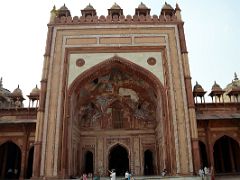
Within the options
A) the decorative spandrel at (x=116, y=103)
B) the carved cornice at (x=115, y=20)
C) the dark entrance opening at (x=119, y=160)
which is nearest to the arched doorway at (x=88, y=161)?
the dark entrance opening at (x=119, y=160)

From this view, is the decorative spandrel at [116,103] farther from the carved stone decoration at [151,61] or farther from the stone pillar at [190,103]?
the stone pillar at [190,103]

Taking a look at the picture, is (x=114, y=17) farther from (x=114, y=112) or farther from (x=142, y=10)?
(x=114, y=112)

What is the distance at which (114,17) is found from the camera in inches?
730

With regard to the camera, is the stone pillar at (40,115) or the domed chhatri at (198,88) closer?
the stone pillar at (40,115)

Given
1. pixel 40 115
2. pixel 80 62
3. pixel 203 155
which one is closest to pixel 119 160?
pixel 203 155

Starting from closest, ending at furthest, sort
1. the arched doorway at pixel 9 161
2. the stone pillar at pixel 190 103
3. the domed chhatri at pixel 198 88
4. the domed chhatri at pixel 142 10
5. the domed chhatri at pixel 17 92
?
the stone pillar at pixel 190 103, the arched doorway at pixel 9 161, the domed chhatri at pixel 142 10, the domed chhatri at pixel 198 88, the domed chhatri at pixel 17 92

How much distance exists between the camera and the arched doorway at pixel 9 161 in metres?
18.5

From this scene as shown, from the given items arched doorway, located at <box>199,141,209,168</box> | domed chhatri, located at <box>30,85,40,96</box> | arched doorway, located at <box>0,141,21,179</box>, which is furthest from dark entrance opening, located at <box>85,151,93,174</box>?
arched doorway, located at <box>199,141,209,168</box>

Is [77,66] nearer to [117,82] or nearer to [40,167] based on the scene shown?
[117,82]

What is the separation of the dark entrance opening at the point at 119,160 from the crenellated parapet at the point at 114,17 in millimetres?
8723

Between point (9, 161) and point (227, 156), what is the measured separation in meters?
15.4

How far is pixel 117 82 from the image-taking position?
1861 cm

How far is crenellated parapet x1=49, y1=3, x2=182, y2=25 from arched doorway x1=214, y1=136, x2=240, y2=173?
9095mm

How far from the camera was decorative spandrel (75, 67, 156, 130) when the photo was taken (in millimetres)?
18359
